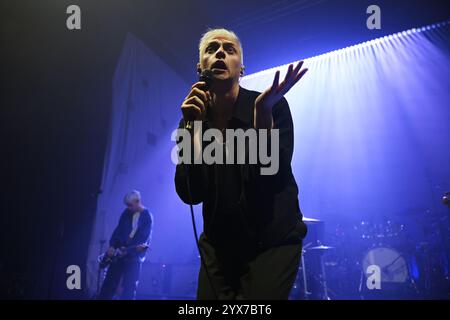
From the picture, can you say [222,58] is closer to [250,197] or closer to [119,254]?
[250,197]

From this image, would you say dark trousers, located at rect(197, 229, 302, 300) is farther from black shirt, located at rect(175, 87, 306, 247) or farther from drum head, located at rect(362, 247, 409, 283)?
drum head, located at rect(362, 247, 409, 283)

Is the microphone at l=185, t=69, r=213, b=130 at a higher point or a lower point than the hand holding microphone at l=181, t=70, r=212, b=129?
higher

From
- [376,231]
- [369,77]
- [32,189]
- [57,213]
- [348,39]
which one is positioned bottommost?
[376,231]

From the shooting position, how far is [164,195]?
635 centimetres

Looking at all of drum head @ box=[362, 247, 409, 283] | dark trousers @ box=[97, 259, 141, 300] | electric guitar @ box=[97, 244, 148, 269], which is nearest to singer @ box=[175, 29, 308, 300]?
electric guitar @ box=[97, 244, 148, 269]

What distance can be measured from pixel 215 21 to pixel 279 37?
113cm

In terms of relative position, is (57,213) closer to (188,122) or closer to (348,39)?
(188,122)

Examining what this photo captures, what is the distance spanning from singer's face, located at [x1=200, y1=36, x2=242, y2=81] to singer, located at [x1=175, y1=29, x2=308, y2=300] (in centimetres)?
11

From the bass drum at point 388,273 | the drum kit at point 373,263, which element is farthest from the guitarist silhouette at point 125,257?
the bass drum at point 388,273

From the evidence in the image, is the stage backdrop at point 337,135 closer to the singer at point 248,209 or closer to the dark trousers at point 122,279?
Answer: the dark trousers at point 122,279

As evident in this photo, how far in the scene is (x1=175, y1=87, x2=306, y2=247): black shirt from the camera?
99 centimetres

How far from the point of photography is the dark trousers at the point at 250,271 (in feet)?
2.96

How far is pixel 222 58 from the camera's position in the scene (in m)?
1.27
